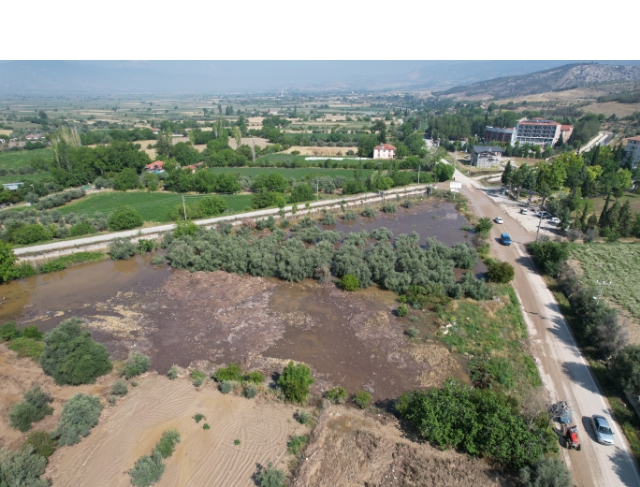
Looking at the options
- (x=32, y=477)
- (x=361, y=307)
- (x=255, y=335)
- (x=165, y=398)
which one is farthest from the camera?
(x=361, y=307)

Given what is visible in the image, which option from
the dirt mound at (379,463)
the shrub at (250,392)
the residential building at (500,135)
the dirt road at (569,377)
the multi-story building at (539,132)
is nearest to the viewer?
the dirt mound at (379,463)

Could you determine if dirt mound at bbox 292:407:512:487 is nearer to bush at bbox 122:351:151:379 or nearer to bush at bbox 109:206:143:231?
bush at bbox 122:351:151:379

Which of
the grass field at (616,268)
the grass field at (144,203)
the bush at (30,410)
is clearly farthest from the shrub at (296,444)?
the grass field at (144,203)

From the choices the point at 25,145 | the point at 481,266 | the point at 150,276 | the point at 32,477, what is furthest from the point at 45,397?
the point at 25,145

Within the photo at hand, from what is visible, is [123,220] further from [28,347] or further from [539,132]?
[539,132]

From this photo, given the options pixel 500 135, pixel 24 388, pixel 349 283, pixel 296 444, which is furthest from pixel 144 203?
pixel 500 135

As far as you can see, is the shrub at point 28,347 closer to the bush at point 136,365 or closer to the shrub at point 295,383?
the bush at point 136,365

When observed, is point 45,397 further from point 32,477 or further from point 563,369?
point 563,369
